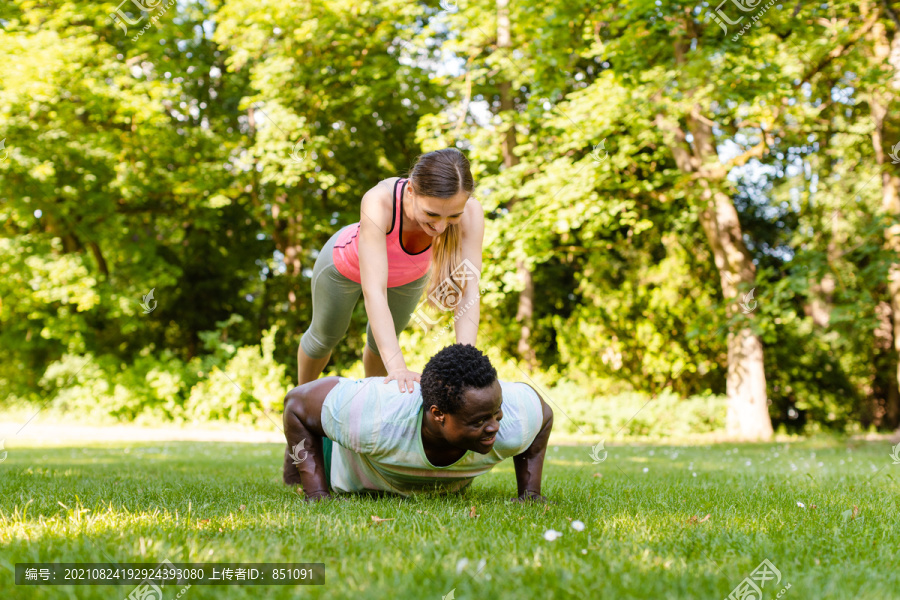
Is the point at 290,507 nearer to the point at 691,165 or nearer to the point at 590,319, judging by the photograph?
the point at 691,165

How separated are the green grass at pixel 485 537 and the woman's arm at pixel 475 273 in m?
0.97

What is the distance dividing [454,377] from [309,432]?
1075mm

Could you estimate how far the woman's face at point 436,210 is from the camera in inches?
137

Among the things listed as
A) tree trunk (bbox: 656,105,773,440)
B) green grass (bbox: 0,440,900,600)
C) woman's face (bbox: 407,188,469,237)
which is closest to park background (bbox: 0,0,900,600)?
tree trunk (bbox: 656,105,773,440)

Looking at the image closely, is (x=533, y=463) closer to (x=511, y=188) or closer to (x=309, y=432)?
(x=309, y=432)

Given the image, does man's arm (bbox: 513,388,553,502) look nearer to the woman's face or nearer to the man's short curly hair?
the man's short curly hair

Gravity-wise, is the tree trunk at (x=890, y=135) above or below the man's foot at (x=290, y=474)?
above

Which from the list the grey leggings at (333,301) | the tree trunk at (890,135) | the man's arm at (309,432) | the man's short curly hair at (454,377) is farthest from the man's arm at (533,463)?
the tree trunk at (890,135)

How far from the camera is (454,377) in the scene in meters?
3.03

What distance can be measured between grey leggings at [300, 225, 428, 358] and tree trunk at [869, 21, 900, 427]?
Answer: 9007mm

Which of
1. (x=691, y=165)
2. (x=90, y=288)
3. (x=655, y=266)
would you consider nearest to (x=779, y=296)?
(x=691, y=165)

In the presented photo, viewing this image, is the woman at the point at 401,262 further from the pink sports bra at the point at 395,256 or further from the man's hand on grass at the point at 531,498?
the man's hand on grass at the point at 531,498

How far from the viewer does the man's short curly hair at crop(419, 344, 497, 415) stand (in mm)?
3016

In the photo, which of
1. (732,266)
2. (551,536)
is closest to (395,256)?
(551,536)
